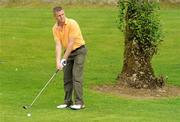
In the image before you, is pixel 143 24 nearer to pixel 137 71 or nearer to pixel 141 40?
pixel 141 40

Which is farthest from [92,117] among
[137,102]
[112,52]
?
[112,52]

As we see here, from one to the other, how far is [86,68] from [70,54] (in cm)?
791

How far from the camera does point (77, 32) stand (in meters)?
11.7

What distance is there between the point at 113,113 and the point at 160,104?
7.49 feet

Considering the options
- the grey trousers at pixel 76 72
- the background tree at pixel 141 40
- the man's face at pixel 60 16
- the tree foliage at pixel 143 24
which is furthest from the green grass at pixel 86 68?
the man's face at pixel 60 16

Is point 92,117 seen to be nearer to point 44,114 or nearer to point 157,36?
point 44,114

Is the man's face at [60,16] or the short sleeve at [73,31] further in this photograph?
the short sleeve at [73,31]

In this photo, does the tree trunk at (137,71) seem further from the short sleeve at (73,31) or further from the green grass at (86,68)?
the short sleeve at (73,31)

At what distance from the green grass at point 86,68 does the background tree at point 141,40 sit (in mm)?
1081

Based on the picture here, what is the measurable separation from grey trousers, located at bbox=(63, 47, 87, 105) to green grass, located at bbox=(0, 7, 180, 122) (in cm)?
41

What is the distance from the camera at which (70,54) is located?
39.1 feet

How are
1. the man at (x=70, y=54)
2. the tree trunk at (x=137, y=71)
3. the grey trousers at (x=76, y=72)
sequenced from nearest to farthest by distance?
the man at (x=70, y=54) → the grey trousers at (x=76, y=72) → the tree trunk at (x=137, y=71)

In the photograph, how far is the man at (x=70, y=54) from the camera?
11594mm

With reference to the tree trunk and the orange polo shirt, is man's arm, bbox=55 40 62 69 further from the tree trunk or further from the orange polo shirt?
the tree trunk
